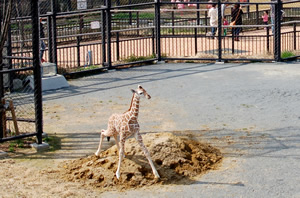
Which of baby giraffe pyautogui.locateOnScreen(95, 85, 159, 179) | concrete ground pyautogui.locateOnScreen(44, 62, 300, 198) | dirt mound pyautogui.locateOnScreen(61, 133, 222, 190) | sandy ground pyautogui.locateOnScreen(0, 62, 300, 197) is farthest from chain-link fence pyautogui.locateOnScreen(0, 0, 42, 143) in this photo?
baby giraffe pyautogui.locateOnScreen(95, 85, 159, 179)

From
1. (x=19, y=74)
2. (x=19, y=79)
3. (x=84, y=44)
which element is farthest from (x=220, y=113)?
(x=84, y=44)

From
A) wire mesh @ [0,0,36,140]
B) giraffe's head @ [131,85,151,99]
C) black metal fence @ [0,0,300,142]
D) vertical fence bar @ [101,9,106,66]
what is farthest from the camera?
vertical fence bar @ [101,9,106,66]

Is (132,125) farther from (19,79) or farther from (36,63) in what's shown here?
(19,79)

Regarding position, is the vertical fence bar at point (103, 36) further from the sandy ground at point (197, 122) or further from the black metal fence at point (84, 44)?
the sandy ground at point (197, 122)

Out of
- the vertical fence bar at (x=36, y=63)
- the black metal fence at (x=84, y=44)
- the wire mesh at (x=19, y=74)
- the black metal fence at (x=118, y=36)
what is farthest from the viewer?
the black metal fence at (x=118, y=36)

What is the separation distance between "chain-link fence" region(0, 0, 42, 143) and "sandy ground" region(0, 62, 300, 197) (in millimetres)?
453

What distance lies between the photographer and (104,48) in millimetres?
18469

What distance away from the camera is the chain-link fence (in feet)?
34.0

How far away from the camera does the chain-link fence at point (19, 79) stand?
1038 cm

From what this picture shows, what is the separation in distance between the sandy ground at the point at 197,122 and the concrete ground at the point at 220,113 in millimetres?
16

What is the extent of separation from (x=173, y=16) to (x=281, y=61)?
283 inches

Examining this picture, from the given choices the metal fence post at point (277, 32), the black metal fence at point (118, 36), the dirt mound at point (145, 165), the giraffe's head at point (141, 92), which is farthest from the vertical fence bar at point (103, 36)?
the giraffe's head at point (141, 92)

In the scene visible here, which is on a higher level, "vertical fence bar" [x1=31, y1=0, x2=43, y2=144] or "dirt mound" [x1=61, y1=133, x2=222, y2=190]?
"vertical fence bar" [x1=31, y1=0, x2=43, y2=144]

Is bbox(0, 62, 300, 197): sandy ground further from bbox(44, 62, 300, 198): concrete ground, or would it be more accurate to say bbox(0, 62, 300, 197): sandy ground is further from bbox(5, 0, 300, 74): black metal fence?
bbox(5, 0, 300, 74): black metal fence
